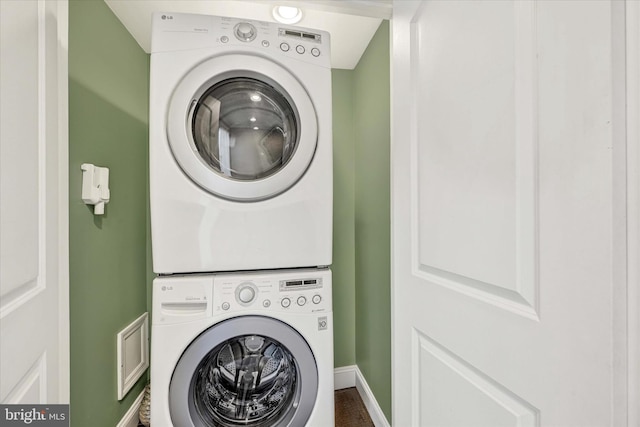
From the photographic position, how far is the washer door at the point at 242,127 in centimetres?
103

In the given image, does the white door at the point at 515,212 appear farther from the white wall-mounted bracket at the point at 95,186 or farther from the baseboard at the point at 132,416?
the baseboard at the point at 132,416

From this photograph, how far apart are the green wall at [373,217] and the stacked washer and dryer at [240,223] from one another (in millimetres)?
476

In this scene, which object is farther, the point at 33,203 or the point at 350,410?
the point at 350,410

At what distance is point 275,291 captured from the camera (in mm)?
1074

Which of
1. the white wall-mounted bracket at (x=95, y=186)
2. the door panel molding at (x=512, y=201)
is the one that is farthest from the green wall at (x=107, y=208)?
the door panel molding at (x=512, y=201)

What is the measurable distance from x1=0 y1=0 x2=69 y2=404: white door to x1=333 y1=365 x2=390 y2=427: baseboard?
141cm

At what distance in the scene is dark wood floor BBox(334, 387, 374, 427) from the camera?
1.60 metres

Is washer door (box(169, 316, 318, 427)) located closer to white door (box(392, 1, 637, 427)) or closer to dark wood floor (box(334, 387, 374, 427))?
white door (box(392, 1, 637, 427))

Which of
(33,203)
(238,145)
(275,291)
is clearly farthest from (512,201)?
(33,203)

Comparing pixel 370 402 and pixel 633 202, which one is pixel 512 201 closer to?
pixel 633 202

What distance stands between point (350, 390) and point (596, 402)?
183 cm

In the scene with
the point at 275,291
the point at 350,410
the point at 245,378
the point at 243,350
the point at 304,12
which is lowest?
the point at 350,410

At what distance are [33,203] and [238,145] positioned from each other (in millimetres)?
623

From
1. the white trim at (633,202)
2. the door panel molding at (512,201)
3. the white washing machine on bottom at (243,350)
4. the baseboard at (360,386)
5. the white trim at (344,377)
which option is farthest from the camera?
the white trim at (344,377)
